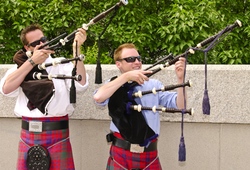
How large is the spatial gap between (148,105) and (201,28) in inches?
78.1

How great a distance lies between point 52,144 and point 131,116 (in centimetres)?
81

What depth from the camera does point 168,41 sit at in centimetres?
610

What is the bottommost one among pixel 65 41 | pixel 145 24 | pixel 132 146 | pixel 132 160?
pixel 132 160

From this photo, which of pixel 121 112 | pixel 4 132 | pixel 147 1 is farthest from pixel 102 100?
pixel 147 1

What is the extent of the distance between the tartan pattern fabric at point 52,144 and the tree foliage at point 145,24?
1.55 m

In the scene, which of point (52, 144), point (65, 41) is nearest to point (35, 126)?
point (52, 144)

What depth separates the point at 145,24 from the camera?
6.25 meters

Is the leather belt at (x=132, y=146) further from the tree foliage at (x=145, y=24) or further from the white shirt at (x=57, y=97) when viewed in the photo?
the tree foliage at (x=145, y=24)

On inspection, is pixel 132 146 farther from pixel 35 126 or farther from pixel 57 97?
pixel 35 126

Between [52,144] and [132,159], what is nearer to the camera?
[132,159]

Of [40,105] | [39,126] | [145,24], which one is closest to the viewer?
[40,105]

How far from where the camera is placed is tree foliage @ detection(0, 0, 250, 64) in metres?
6.00

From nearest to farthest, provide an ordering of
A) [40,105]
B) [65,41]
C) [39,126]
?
[65,41] < [40,105] < [39,126]

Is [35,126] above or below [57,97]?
below
